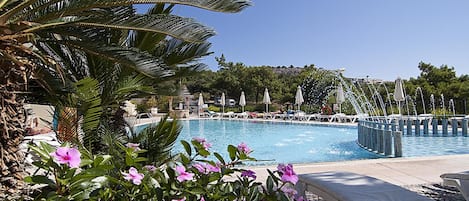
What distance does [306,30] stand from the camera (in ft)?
86.8

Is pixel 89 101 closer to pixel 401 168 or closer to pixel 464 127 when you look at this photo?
pixel 401 168

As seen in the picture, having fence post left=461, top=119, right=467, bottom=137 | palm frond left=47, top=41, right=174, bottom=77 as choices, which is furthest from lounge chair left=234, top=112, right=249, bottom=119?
palm frond left=47, top=41, right=174, bottom=77

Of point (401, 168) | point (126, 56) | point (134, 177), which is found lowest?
point (401, 168)

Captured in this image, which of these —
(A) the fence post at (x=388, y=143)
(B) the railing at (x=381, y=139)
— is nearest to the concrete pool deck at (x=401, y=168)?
(B) the railing at (x=381, y=139)

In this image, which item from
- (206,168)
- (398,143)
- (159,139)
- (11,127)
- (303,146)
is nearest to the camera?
(206,168)

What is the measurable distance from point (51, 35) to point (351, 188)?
14.2ft

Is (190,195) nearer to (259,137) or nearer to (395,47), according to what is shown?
(259,137)

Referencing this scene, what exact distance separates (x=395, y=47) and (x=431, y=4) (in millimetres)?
15476

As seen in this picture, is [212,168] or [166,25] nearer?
[212,168]

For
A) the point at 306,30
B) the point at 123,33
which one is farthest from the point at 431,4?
the point at 123,33

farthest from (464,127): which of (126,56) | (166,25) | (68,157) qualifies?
(68,157)

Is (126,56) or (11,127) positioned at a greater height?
(126,56)

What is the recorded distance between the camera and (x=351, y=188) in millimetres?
3842

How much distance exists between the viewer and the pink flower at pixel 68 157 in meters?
1.48
